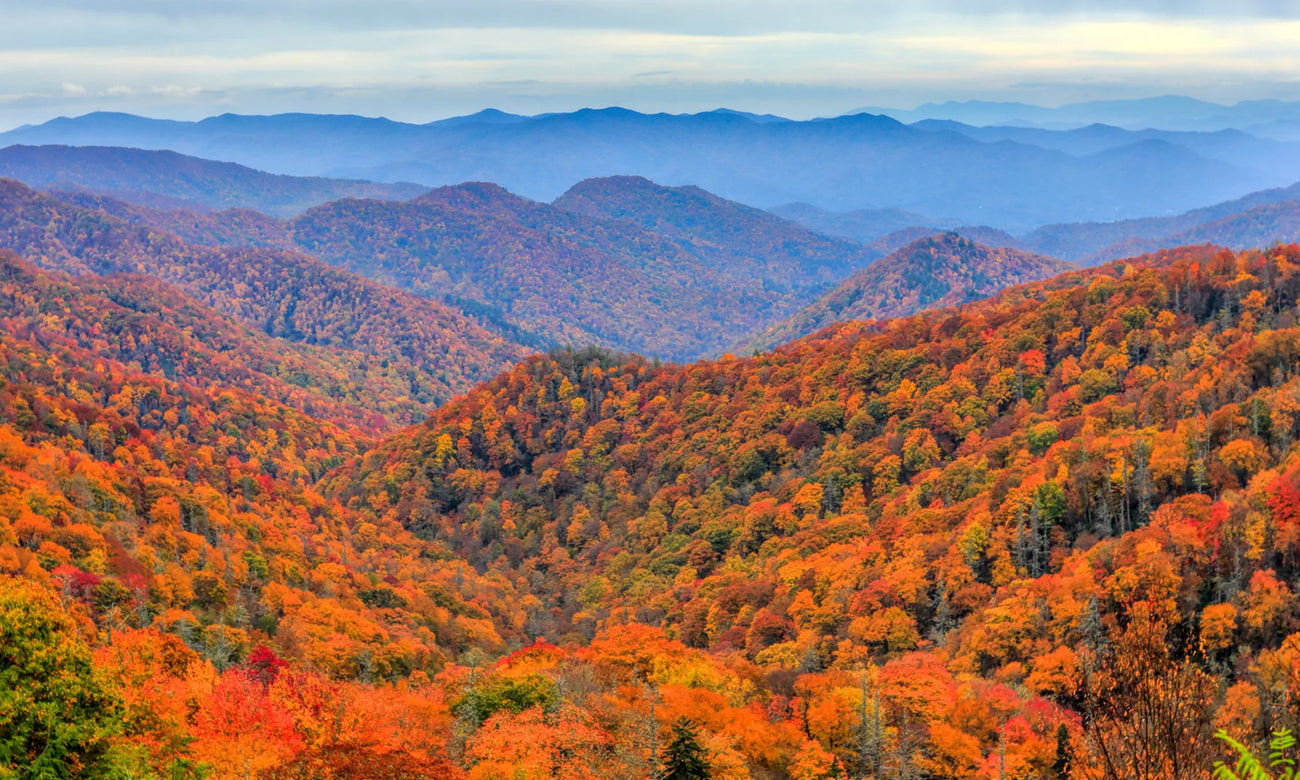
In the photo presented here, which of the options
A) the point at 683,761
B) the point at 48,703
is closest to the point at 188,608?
the point at 48,703

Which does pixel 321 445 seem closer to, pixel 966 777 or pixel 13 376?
pixel 13 376

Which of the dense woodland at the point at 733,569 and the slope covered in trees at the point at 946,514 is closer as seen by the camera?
the dense woodland at the point at 733,569

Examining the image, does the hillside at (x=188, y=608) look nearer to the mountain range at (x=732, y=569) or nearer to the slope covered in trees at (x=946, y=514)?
the mountain range at (x=732, y=569)

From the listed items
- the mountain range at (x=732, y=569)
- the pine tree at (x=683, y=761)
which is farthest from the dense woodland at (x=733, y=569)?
the mountain range at (x=732, y=569)

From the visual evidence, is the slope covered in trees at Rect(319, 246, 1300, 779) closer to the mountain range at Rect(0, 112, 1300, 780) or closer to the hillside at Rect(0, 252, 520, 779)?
the mountain range at Rect(0, 112, 1300, 780)

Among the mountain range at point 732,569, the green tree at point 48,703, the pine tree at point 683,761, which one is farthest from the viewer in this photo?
the mountain range at point 732,569

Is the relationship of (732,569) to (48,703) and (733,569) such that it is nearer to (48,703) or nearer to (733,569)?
(733,569)
